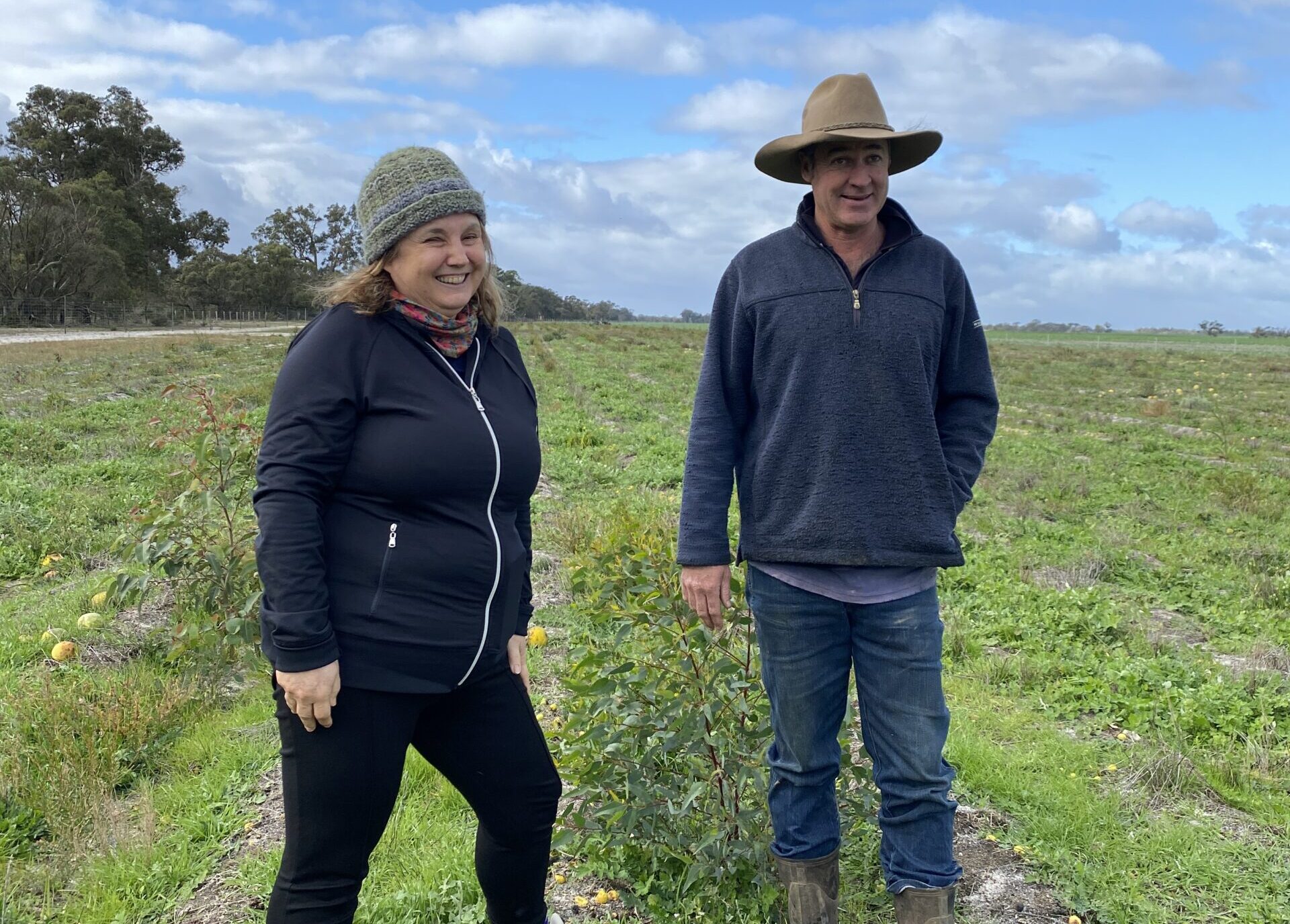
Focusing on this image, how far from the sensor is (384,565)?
6.19ft

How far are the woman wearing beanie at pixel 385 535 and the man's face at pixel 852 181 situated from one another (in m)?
0.86

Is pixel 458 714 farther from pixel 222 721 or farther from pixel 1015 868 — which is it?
pixel 222 721

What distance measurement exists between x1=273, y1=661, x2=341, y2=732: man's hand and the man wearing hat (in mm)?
943

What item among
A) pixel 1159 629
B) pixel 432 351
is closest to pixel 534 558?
pixel 1159 629

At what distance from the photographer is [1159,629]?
18.0 ft

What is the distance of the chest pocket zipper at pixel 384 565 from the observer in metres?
1.89

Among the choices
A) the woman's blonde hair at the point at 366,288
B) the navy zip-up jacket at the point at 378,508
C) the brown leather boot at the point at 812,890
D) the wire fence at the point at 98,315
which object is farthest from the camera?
the wire fence at the point at 98,315

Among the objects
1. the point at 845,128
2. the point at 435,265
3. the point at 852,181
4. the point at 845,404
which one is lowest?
the point at 845,404

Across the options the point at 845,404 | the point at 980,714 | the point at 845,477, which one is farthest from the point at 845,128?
the point at 980,714

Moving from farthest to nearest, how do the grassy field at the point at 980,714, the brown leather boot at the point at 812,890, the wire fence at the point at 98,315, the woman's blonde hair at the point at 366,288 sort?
1. the wire fence at the point at 98,315
2. the grassy field at the point at 980,714
3. the brown leather boot at the point at 812,890
4. the woman's blonde hair at the point at 366,288

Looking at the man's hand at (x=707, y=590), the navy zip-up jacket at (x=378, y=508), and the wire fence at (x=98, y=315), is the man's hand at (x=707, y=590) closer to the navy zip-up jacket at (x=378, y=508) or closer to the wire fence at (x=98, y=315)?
the navy zip-up jacket at (x=378, y=508)

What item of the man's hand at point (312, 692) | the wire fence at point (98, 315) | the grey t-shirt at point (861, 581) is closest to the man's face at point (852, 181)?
the grey t-shirt at point (861, 581)

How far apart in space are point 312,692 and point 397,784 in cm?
34

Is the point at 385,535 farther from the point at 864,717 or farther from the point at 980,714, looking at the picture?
the point at 980,714
